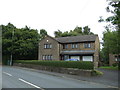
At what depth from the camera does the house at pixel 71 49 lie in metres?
35.6

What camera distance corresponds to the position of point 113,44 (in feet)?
74.8

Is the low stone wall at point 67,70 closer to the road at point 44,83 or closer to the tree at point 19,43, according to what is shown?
the road at point 44,83

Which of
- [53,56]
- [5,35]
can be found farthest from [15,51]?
[53,56]

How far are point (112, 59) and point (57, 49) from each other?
13306 millimetres

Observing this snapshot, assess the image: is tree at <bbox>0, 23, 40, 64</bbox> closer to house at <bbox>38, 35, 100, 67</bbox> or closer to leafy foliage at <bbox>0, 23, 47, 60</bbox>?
leafy foliage at <bbox>0, 23, 47, 60</bbox>

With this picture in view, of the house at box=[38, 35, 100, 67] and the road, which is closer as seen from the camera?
the road

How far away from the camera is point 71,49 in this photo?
3841 cm

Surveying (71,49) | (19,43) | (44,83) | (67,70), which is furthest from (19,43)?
(44,83)

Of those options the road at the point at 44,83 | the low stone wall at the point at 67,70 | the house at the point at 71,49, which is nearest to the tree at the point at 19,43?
the house at the point at 71,49

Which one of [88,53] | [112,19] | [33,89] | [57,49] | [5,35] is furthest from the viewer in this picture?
[5,35]

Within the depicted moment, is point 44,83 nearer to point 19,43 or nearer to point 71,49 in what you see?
point 71,49

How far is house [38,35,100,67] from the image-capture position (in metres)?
35.6

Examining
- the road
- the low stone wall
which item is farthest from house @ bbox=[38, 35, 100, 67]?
the road

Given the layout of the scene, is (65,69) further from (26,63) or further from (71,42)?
(71,42)
